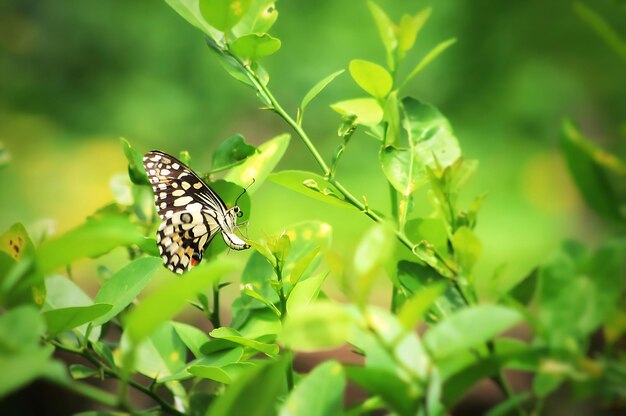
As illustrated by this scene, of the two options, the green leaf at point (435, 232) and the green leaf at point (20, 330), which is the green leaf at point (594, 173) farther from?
the green leaf at point (20, 330)

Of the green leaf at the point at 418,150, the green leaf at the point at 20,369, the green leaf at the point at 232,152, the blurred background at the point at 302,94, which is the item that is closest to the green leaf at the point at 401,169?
the green leaf at the point at 418,150

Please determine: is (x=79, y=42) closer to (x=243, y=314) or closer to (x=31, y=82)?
(x=31, y=82)

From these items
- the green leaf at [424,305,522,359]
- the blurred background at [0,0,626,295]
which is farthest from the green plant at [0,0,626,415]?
the blurred background at [0,0,626,295]

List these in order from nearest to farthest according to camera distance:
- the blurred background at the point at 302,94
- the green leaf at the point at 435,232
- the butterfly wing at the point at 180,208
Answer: the green leaf at the point at 435,232 < the butterfly wing at the point at 180,208 < the blurred background at the point at 302,94

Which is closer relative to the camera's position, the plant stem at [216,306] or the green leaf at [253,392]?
the green leaf at [253,392]

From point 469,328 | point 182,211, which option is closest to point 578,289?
point 469,328

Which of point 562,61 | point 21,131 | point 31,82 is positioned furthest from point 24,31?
point 562,61

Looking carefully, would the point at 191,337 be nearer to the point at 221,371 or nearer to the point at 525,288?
the point at 221,371

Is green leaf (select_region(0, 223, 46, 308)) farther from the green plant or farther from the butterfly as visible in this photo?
the butterfly
